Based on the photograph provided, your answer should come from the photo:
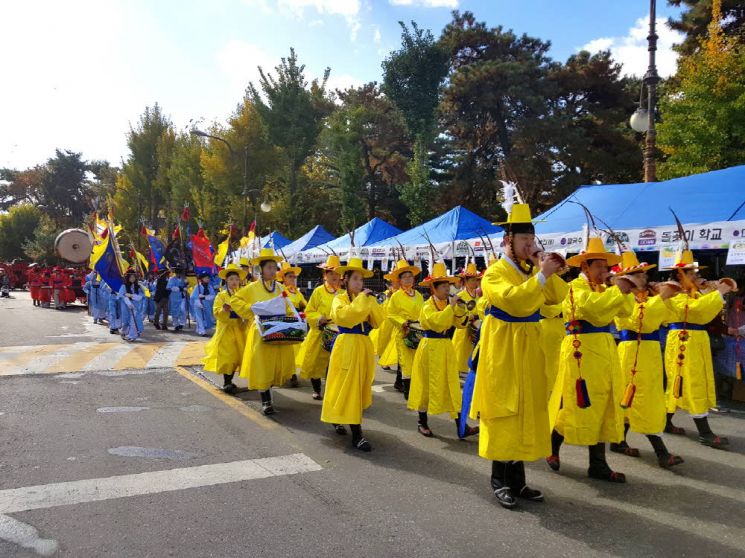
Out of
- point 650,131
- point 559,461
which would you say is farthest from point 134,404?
point 650,131

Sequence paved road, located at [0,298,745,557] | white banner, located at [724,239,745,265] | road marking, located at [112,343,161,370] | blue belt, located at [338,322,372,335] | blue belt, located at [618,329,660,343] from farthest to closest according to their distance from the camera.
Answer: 1. road marking, located at [112,343,161,370]
2. white banner, located at [724,239,745,265]
3. blue belt, located at [338,322,372,335]
4. blue belt, located at [618,329,660,343]
5. paved road, located at [0,298,745,557]

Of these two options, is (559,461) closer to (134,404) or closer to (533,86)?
(134,404)

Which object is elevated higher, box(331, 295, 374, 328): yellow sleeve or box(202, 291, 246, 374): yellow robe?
box(331, 295, 374, 328): yellow sleeve

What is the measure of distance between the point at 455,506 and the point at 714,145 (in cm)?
1208

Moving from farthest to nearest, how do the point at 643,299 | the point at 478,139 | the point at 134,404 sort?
the point at 478,139 < the point at 134,404 < the point at 643,299

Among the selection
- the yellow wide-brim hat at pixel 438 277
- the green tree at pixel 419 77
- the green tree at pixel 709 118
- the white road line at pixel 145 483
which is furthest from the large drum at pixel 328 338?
the green tree at pixel 419 77

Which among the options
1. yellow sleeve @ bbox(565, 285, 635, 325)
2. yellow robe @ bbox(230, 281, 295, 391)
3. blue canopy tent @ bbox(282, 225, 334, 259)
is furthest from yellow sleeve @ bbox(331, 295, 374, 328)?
blue canopy tent @ bbox(282, 225, 334, 259)

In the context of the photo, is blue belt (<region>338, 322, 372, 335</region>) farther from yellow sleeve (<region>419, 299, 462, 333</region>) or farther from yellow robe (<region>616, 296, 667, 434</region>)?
yellow robe (<region>616, 296, 667, 434</region>)

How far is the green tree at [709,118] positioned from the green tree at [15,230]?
60.2m

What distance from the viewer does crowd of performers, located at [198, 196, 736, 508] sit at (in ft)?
13.1

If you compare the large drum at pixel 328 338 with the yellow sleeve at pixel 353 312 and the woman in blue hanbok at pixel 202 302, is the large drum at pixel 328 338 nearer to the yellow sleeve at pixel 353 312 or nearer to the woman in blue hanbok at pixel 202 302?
the yellow sleeve at pixel 353 312

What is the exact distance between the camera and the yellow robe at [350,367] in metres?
5.41

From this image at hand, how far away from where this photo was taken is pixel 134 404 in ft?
22.7

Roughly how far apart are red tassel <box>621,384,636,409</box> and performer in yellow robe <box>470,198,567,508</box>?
1433 mm
